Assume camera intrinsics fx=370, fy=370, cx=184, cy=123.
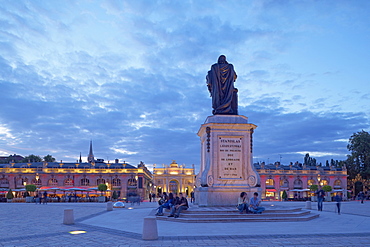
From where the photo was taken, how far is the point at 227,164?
834 inches

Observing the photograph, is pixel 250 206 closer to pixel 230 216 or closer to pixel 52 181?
pixel 230 216

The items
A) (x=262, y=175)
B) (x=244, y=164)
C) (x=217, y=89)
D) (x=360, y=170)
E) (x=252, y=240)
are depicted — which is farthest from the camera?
(x=262, y=175)

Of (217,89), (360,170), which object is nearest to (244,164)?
(217,89)

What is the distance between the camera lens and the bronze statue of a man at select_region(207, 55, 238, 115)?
22.8 m

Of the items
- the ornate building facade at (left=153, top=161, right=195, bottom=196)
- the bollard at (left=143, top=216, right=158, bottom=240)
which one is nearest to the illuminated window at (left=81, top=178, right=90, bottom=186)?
the ornate building facade at (left=153, top=161, right=195, bottom=196)

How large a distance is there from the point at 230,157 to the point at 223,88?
4.50 m

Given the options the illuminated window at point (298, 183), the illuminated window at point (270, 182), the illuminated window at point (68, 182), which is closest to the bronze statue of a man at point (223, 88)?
the illuminated window at point (270, 182)

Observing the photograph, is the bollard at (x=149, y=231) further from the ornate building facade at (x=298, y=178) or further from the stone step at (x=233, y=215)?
the ornate building facade at (x=298, y=178)

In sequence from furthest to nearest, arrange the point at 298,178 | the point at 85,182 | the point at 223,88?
the point at 298,178
the point at 85,182
the point at 223,88

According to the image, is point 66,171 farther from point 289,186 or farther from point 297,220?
point 297,220

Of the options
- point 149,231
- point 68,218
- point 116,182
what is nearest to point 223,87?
point 68,218

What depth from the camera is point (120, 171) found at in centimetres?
9412

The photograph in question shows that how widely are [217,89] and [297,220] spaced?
9.42 metres

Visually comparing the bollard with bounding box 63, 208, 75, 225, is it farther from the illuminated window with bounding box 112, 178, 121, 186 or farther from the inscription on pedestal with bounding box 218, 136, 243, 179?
the illuminated window with bounding box 112, 178, 121, 186
